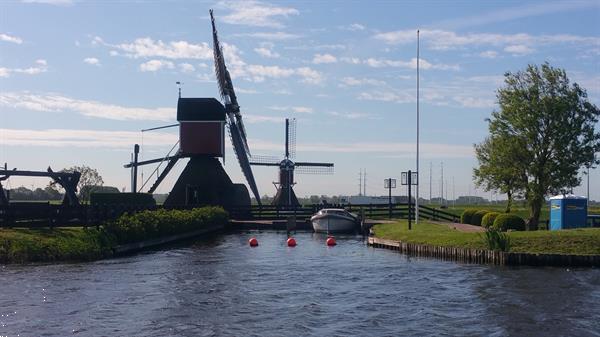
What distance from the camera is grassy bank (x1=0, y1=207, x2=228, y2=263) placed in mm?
31922

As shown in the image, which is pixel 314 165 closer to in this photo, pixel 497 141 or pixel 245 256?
pixel 497 141

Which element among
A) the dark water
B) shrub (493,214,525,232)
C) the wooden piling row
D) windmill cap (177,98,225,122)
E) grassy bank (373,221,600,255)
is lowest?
the dark water

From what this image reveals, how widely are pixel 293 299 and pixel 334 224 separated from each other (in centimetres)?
3812

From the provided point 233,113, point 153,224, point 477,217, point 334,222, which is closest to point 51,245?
point 153,224

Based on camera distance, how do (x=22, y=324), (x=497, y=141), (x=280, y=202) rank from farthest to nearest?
(x=280, y=202), (x=497, y=141), (x=22, y=324)

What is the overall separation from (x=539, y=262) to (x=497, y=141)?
20.7m

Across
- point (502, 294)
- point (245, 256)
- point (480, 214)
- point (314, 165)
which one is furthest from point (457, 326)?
point (314, 165)

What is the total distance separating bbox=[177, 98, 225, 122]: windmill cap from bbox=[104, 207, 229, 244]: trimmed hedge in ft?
58.9

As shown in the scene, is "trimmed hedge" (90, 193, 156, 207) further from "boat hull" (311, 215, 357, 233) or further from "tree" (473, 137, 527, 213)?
"tree" (473, 137, 527, 213)

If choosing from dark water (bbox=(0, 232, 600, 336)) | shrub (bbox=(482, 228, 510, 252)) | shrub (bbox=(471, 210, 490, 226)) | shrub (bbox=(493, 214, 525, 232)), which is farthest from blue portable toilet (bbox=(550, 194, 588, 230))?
shrub (bbox=(471, 210, 490, 226))

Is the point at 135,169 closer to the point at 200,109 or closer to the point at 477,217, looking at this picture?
the point at 200,109

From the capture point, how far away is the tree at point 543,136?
49938 millimetres

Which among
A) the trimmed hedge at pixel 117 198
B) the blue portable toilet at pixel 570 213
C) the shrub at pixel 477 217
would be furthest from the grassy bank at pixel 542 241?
the trimmed hedge at pixel 117 198

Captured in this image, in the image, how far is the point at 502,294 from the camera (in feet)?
79.1
